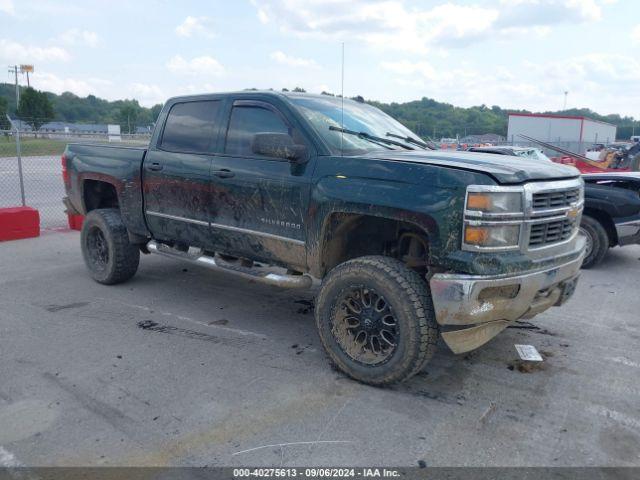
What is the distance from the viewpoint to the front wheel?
366cm

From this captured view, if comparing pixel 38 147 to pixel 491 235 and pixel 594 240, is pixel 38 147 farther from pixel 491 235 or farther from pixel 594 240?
pixel 491 235

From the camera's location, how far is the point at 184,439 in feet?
10.6

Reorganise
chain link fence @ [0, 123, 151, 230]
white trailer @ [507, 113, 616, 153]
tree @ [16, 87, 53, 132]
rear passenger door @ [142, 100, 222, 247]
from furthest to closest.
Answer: tree @ [16, 87, 53, 132], white trailer @ [507, 113, 616, 153], chain link fence @ [0, 123, 151, 230], rear passenger door @ [142, 100, 222, 247]

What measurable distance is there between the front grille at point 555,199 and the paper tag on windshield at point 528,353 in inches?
50.1

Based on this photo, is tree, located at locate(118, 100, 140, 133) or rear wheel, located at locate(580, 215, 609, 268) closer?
rear wheel, located at locate(580, 215, 609, 268)

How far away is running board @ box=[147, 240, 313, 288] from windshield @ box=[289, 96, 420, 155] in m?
1.05

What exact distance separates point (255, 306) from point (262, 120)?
1.96 meters

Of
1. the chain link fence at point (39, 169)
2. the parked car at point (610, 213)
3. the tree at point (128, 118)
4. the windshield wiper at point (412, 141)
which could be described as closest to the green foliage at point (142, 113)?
the tree at point (128, 118)

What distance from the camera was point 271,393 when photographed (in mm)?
3822

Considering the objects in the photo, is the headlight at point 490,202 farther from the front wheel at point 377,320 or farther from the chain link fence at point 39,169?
the chain link fence at point 39,169

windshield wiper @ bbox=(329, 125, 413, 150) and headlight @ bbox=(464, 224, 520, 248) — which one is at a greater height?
windshield wiper @ bbox=(329, 125, 413, 150)

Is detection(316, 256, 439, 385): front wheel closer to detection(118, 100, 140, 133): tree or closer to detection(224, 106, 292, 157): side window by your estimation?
detection(224, 106, 292, 157): side window

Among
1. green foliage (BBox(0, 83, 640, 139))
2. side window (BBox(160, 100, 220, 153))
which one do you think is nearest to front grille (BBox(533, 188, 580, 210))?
side window (BBox(160, 100, 220, 153))

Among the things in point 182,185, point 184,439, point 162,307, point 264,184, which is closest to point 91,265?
point 162,307
